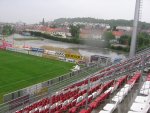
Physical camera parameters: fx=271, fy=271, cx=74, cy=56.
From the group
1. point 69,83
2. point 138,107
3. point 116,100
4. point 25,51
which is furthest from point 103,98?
point 25,51

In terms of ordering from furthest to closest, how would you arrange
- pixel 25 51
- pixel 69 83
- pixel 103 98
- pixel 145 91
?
pixel 25 51 < pixel 69 83 < pixel 103 98 < pixel 145 91

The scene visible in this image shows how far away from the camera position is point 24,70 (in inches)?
906

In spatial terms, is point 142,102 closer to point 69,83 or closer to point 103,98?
point 103,98

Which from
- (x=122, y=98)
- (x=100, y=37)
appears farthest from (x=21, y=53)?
(x=122, y=98)

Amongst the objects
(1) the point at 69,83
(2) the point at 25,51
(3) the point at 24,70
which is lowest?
(3) the point at 24,70

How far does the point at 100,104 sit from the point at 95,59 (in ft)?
52.9

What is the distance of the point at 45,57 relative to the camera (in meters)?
30.0

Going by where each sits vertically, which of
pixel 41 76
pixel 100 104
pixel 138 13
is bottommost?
pixel 41 76

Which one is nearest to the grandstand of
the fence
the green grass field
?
the green grass field

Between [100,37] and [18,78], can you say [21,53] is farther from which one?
[100,37]

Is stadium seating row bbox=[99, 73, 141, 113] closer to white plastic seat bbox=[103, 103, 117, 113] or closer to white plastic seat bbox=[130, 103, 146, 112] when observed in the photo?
white plastic seat bbox=[103, 103, 117, 113]

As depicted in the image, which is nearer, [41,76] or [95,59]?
[41,76]

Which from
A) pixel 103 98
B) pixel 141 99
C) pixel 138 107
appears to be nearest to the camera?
pixel 138 107

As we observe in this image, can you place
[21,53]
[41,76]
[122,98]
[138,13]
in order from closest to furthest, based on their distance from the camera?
[122,98] → [138,13] → [41,76] → [21,53]
